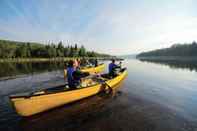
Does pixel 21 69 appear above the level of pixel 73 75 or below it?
below

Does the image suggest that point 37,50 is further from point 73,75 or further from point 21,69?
point 73,75

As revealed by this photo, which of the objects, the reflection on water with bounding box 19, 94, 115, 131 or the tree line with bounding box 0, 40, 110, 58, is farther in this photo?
the tree line with bounding box 0, 40, 110, 58

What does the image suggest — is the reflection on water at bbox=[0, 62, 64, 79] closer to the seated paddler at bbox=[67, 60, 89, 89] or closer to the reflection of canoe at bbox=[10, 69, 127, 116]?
the seated paddler at bbox=[67, 60, 89, 89]

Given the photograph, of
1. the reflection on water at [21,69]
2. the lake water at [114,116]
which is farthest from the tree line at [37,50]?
the lake water at [114,116]

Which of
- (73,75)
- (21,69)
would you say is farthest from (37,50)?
(73,75)

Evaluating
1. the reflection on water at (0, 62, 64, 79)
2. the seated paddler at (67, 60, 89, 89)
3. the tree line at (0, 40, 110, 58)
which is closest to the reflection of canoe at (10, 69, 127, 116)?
the seated paddler at (67, 60, 89, 89)

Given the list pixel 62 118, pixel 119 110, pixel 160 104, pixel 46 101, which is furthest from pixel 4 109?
pixel 160 104

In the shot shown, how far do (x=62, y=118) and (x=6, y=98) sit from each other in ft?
17.8

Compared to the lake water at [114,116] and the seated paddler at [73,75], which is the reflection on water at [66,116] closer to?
the lake water at [114,116]

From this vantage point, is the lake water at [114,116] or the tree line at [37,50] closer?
the lake water at [114,116]

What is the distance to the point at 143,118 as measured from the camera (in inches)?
293

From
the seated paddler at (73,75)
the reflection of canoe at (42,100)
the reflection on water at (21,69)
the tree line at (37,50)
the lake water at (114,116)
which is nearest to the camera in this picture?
the lake water at (114,116)

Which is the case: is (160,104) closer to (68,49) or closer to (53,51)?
(53,51)

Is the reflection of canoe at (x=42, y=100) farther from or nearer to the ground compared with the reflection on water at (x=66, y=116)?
farther from the ground
